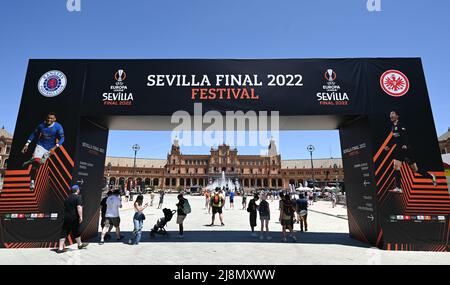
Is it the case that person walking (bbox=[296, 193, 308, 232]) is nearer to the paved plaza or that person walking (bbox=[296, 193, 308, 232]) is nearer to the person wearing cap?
the paved plaza

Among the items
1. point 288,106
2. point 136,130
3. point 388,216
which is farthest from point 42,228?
point 388,216

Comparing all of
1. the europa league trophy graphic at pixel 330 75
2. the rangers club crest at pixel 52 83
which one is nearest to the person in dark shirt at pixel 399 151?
the europa league trophy graphic at pixel 330 75

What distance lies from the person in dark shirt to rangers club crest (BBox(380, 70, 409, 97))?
2.78ft

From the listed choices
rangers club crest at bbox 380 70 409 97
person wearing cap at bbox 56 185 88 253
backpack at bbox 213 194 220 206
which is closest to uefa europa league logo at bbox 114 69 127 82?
person wearing cap at bbox 56 185 88 253

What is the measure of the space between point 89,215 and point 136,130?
12.0ft

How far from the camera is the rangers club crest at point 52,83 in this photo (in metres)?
8.16

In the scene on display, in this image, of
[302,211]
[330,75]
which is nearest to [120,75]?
[330,75]

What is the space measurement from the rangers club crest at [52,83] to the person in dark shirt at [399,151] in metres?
11.3

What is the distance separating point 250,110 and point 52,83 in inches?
275

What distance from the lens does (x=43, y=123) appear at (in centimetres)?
791

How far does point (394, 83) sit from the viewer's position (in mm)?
8102

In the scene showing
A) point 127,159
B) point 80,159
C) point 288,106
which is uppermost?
point 127,159

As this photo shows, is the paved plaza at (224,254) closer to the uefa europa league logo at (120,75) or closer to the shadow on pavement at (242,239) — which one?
the shadow on pavement at (242,239)

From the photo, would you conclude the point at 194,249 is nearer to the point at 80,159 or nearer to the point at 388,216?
the point at 80,159
